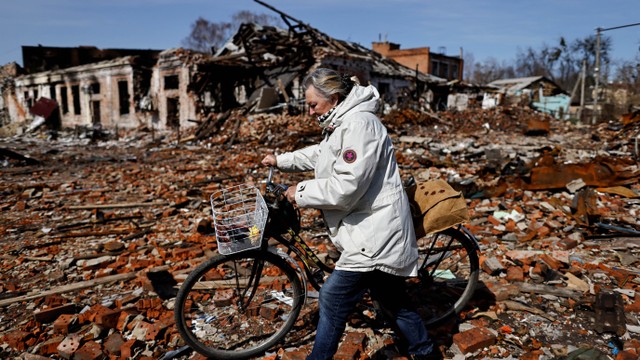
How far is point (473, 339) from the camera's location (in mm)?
2879

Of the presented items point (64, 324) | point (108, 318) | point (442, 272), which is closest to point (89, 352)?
point (108, 318)

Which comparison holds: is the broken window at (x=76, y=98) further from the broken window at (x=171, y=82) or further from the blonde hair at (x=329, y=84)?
the blonde hair at (x=329, y=84)

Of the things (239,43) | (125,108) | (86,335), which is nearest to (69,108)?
(125,108)

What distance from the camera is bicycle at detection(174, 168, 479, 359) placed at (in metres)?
2.57

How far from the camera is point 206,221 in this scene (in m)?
5.68

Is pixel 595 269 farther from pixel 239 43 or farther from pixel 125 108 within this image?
pixel 125 108

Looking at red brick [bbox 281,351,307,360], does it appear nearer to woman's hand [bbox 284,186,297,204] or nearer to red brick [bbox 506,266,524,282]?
woman's hand [bbox 284,186,297,204]

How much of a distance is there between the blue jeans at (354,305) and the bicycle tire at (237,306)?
1.71 ft

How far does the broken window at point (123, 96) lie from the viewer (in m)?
27.1

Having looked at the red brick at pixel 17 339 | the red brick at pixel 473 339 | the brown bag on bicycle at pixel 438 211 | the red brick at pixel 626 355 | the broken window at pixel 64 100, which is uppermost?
the broken window at pixel 64 100

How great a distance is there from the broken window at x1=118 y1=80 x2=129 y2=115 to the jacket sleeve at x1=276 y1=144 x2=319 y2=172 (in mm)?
28195

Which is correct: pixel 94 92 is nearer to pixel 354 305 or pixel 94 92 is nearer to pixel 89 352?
pixel 89 352

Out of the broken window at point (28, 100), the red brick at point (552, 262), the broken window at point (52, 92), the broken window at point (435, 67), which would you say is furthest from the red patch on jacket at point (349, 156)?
the broken window at point (435, 67)

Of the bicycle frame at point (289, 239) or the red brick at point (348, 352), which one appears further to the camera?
the red brick at point (348, 352)
